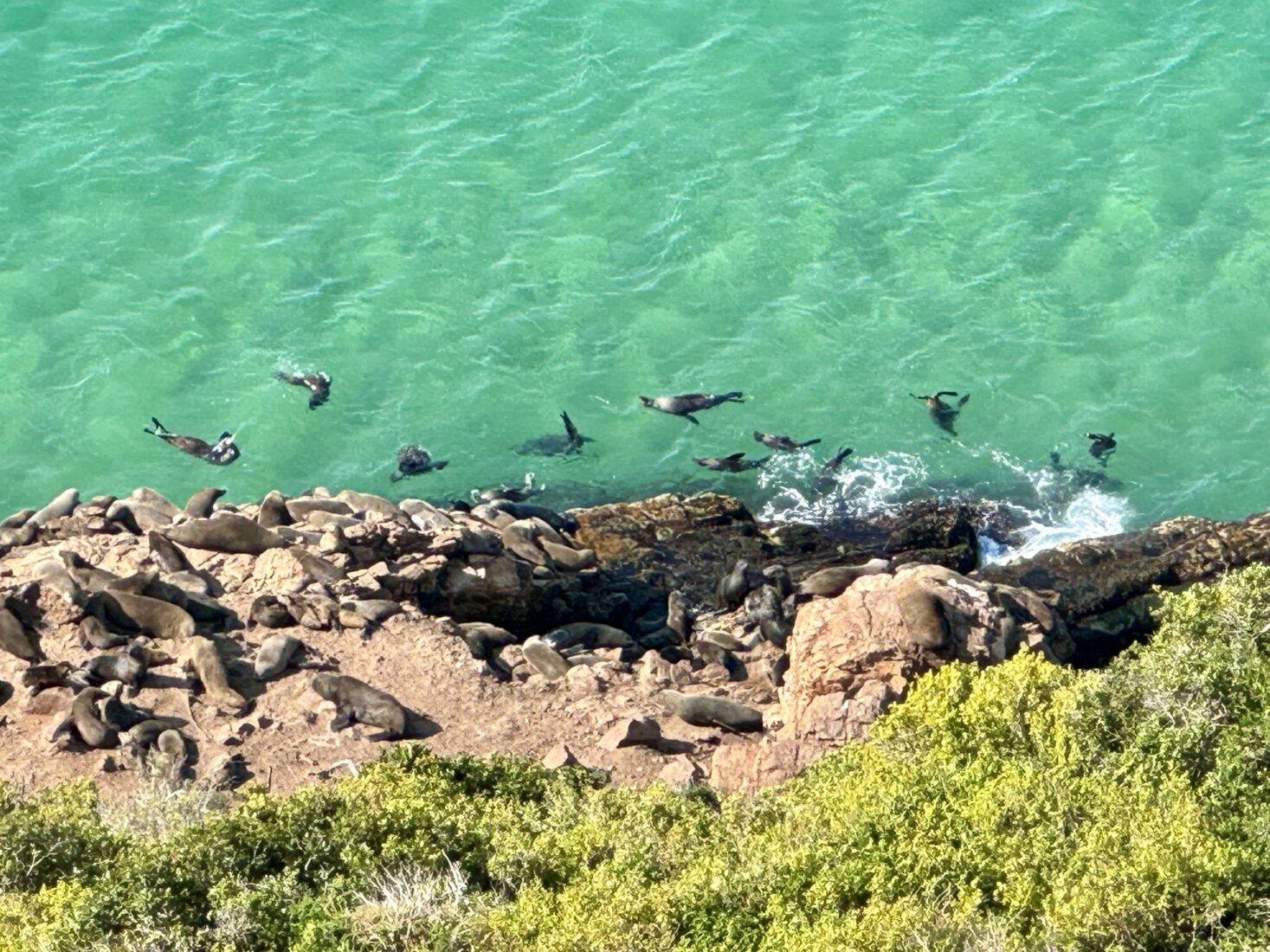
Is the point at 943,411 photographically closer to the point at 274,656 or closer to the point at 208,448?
the point at 208,448

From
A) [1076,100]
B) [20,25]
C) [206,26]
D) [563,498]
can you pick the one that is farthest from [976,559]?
[20,25]

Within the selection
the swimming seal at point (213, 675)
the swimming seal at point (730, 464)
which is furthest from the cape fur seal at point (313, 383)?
the swimming seal at point (213, 675)

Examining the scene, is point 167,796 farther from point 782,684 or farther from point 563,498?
point 563,498

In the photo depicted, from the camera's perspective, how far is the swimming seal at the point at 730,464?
3259cm

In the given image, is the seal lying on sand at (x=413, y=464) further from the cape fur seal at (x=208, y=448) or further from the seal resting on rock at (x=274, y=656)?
the seal resting on rock at (x=274, y=656)

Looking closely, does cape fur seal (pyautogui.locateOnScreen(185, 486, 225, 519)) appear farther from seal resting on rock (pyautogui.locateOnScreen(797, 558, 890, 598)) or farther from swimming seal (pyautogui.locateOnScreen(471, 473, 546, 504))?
seal resting on rock (pyautogui.locateOnScreen(797, 558, 890, 598))

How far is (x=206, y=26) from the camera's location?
1693 inches

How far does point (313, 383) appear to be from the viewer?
113ft

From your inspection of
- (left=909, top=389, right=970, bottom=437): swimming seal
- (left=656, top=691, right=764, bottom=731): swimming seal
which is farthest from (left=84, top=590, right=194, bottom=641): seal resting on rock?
(left=909, top=389, right=970, bottom=437): swimming seal

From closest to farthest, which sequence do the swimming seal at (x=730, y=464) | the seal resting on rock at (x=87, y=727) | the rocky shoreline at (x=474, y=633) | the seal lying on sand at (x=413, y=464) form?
the seal resting on rock at (x=87, y=727), the rocky shoreline at (x=474, y=633), the swimming seal at (x=730, y=464), the seal lying on sand at (x=413, y=464)

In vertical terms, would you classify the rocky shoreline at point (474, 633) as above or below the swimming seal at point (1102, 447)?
above

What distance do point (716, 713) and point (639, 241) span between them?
51.0ft

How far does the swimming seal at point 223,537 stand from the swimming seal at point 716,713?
6.12 meters

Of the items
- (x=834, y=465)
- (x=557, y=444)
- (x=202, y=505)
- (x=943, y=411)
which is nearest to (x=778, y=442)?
(x=834, y=465)
